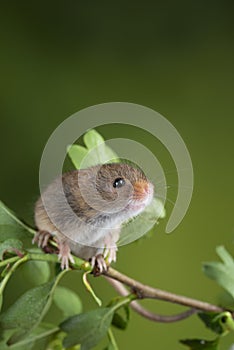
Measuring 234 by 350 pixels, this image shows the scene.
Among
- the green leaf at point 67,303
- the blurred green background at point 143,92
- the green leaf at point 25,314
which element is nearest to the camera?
the green leaf at point 25,314

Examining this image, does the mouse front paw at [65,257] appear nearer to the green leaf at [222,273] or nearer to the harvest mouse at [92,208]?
the harvest mouse at [92,208]

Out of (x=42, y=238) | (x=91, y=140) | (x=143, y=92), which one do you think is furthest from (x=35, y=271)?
(x=143, y=92)

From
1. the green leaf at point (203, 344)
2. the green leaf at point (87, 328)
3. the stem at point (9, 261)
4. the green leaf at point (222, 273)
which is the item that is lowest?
the green leaf at point (203, 344)

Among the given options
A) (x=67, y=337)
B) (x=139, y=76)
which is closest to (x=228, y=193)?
(x=139, y=76)

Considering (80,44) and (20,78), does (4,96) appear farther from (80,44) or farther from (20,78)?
(80,44)

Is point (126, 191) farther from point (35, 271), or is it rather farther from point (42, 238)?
point (35, 271)

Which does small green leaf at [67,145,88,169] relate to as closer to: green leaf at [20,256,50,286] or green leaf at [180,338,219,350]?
green leaf at [20,256,50,286]

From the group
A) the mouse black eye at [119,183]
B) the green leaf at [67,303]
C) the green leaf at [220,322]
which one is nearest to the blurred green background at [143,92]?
the green leaf at [67,303]
